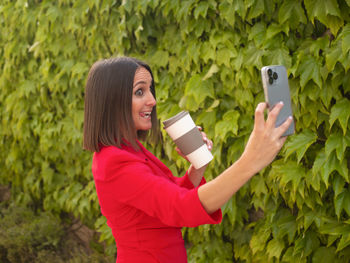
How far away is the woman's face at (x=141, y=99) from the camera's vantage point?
1465 millimetres

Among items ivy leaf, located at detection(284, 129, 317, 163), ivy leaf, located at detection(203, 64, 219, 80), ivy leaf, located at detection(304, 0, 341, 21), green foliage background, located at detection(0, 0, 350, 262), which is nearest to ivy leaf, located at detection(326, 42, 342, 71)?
green foliage background, located at detection(0, 0, 350, 262)

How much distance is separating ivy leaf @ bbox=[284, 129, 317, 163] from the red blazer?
0.85m

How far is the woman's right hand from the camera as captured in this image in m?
1.00

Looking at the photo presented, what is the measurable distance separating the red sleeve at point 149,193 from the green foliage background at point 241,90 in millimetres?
1126

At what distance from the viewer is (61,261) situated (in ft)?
12.1

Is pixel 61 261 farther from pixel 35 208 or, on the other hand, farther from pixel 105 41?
pixel 105 41

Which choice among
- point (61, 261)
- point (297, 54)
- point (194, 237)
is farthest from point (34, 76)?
point (297, 54)

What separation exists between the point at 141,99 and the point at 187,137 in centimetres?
21

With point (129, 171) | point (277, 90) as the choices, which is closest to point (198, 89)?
point (129, 171)

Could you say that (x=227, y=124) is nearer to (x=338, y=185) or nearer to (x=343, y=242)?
(x=338, y=185)

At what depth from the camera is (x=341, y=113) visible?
2055 mm

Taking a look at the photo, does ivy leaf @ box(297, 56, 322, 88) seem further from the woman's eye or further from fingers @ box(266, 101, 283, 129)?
fingers @ box(266, 101, 283, 129)

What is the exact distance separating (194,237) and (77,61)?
6.10 ft

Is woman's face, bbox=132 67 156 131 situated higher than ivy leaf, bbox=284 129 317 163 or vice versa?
woman's face, bbox=132 67 156 131
